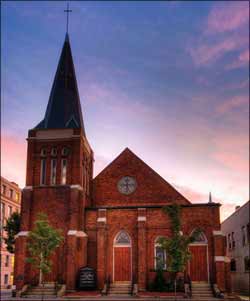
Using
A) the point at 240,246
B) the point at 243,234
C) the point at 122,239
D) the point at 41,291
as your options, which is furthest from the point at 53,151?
the point at 240,246

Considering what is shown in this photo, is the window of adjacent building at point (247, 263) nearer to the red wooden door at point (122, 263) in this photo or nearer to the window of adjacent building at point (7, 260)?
the red wooden door at point (122, 263)

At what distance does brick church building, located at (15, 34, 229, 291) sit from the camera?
111 feet

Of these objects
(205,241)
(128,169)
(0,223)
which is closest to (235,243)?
(205,241)

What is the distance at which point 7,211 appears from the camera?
242 ft

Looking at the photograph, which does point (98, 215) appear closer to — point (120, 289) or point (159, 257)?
point (159, 257)

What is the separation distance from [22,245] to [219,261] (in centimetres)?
1514

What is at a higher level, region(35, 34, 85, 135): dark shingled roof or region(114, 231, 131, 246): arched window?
region(35, 34, 85, 135): dark shingled roof

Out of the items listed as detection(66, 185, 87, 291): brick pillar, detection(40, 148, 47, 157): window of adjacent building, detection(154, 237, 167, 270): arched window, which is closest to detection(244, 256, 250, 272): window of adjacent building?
detection(154, 237, 167, 270): arched window

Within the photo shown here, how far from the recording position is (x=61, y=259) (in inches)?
1334

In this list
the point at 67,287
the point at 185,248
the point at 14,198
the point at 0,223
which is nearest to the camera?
the point at 185,248

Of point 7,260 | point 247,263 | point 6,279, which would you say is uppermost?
point 247,263

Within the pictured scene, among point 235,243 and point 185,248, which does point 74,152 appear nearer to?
point 185,248

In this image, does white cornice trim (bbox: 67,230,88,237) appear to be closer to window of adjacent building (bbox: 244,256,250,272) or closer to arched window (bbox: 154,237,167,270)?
arched window (bbox: 154,237,167,270)

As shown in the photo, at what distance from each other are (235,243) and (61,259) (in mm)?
18871
